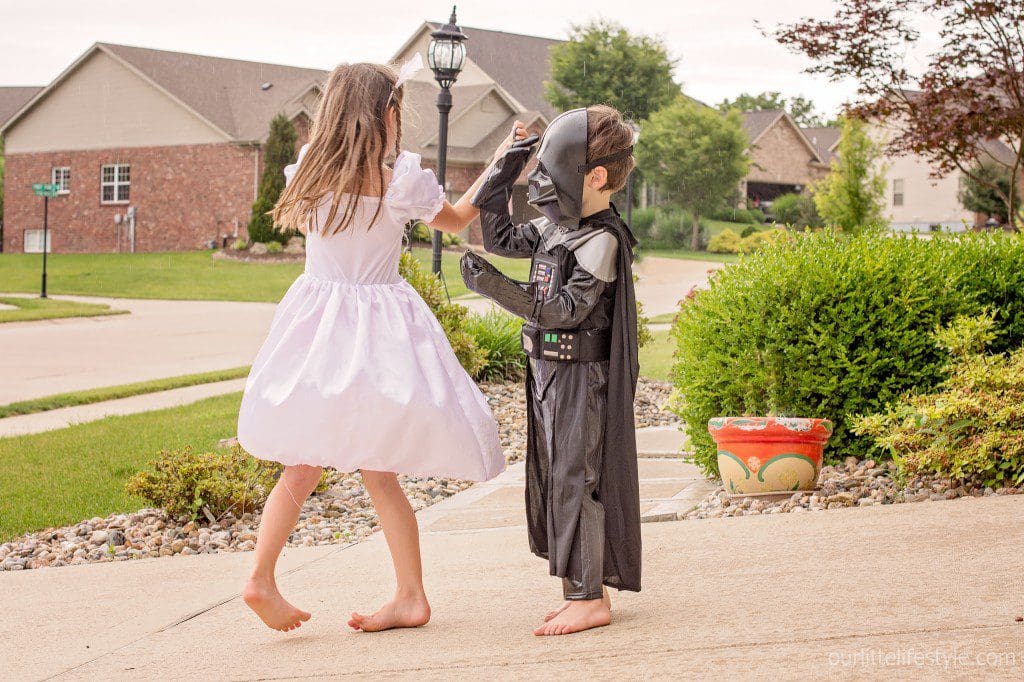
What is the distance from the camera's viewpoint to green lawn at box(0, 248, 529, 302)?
1144 inches

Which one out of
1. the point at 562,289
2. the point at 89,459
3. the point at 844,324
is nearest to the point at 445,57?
the point at 89,459

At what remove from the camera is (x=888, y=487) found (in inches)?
237

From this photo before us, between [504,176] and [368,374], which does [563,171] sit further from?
[368,374]

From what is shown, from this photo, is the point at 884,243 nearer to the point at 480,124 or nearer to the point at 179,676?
the point at 179,676

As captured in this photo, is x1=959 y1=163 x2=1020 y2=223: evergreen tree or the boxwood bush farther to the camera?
x1=959 y1=163 x2=1020 y2=223: evergreen tree

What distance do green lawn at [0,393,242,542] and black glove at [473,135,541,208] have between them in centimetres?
402

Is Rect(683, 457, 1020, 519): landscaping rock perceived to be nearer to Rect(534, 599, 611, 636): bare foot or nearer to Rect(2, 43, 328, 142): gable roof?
Rect(534, 599, 611, 636): bare foot

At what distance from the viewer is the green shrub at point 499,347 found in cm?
1170

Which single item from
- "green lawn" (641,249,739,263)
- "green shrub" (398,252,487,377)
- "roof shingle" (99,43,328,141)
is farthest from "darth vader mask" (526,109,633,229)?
"roof shingle" (99,43,328,141)

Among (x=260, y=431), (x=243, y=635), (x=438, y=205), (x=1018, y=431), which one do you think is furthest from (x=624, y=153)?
(x=1018, y=431)
